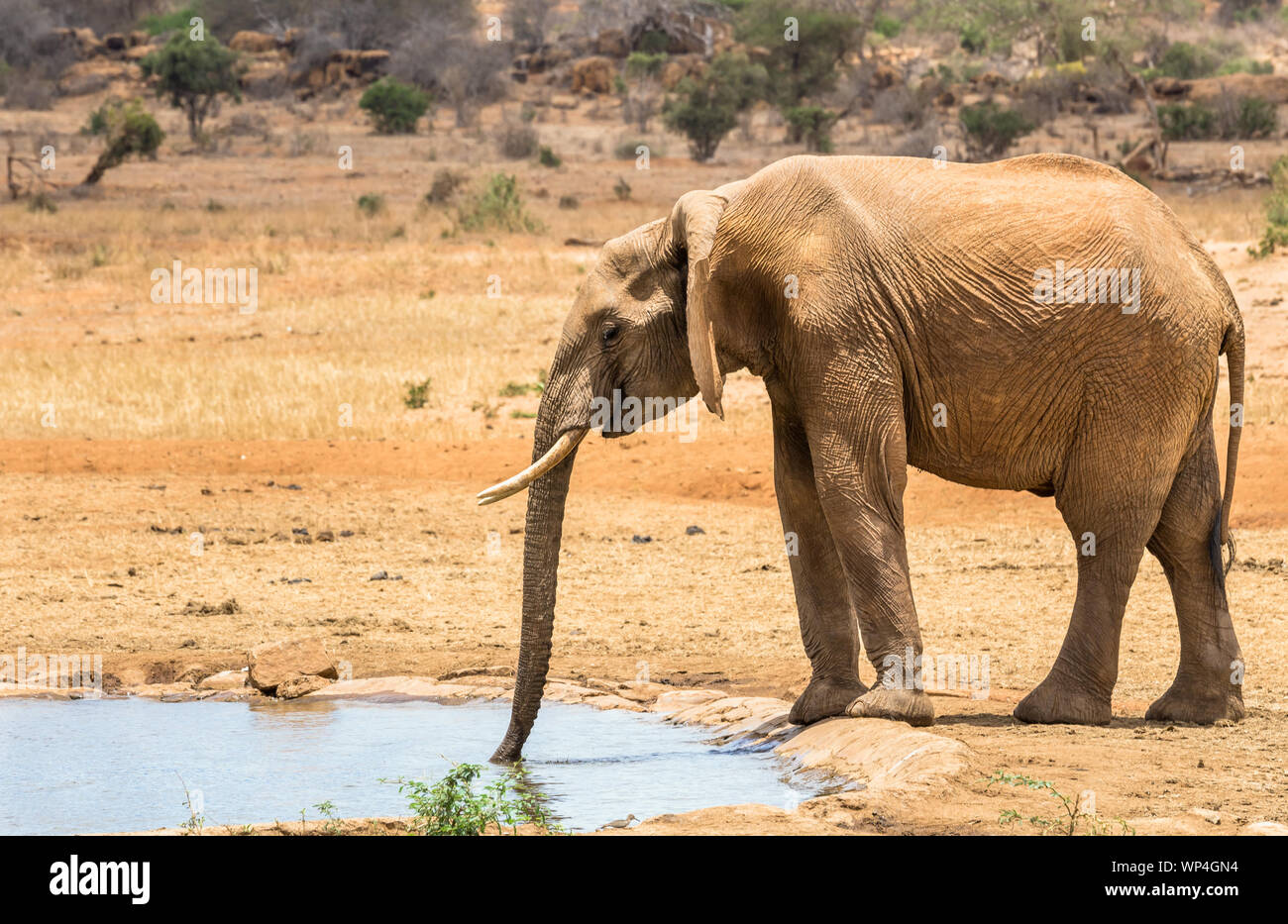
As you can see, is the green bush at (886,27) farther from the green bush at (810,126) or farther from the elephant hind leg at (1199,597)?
the elephant hind leg at (1199,597)

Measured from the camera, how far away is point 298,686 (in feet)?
29.6

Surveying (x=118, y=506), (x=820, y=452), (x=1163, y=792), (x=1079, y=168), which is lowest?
(x=118, y=506)

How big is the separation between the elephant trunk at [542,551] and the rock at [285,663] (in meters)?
2.21

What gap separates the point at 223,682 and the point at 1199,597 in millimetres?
4936

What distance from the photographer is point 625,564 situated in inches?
474

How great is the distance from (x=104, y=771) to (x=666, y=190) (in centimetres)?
2690

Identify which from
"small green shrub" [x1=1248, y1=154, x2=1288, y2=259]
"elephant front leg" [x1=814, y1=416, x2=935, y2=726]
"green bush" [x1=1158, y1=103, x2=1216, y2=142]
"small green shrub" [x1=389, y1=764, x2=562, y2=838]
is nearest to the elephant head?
"elephant front leg" [x1=814, y1=416, x2=935, y2=726]

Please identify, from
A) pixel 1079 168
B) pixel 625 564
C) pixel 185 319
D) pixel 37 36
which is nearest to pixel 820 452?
pixel 1079 168

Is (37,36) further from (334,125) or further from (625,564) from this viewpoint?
(625,564)

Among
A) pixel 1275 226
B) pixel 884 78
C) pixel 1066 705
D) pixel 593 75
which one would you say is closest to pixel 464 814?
pixel 1066 705

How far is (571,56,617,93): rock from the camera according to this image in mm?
51000

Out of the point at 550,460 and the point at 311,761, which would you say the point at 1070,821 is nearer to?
the point at 550,460

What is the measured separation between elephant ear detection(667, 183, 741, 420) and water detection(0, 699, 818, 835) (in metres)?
1.59
